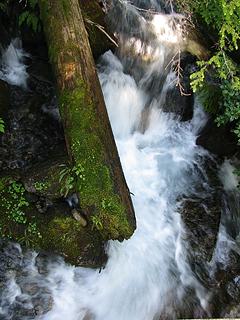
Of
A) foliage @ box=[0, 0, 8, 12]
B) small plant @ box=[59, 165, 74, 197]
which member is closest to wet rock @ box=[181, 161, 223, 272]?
small plant @ box=[59, 165, 74, 197]

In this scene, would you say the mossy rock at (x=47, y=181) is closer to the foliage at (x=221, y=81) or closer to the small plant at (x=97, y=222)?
the small plant at (x=97, y=222)

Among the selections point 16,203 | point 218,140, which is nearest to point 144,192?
point 218,140

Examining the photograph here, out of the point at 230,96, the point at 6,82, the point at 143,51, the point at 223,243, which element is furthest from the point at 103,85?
the point at 223,243

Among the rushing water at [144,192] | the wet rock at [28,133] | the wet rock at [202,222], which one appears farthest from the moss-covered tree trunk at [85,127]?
the wet rock at [202,222]

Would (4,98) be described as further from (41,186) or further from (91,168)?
(91,168)

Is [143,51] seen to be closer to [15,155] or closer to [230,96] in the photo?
[230,96]

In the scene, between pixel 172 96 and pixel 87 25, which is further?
pixel 172 96

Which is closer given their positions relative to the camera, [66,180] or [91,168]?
[91,168]

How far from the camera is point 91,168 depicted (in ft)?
15.6

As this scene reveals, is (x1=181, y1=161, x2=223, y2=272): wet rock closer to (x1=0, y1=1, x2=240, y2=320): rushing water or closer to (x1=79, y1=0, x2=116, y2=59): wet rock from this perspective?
(x1=0, y1=1, x2=240, y2=320): rushing water

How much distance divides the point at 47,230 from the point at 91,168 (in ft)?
3.29

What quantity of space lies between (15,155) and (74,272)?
1.88 meters

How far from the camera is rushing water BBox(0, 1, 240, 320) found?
5.17 metres

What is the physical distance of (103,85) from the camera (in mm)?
7164
